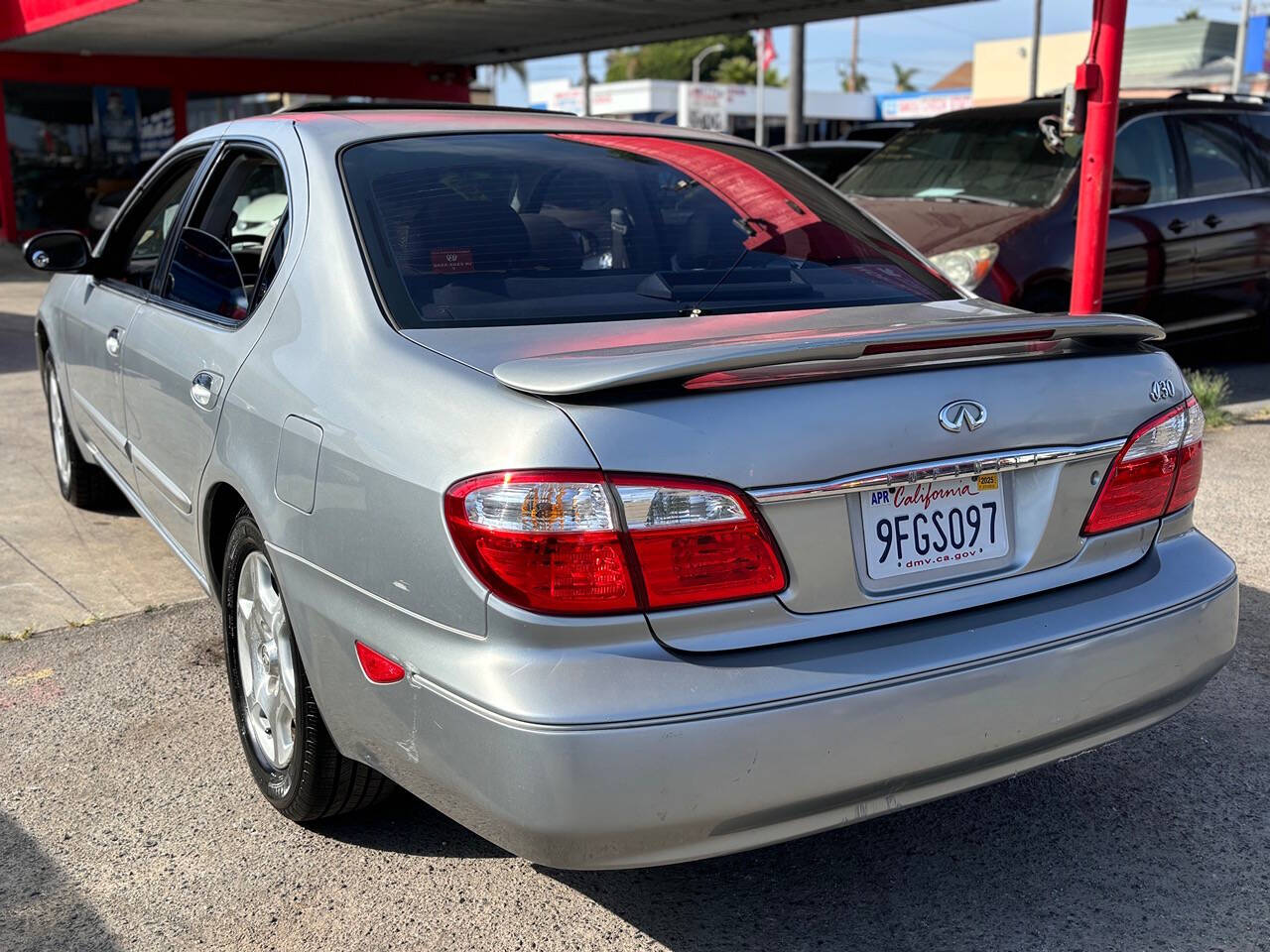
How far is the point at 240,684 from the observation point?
3223mm

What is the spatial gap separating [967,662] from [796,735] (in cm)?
38

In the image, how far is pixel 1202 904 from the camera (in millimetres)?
2727

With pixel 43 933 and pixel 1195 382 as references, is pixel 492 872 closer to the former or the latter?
pixel 43 933

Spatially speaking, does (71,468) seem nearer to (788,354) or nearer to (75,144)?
(788,354)

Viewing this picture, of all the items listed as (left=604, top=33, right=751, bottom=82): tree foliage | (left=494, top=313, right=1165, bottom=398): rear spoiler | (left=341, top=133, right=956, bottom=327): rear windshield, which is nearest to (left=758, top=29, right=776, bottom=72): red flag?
(left=341, top=133, right=956, bottom=327): rear windshield

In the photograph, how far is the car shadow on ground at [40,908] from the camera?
2.59 metres

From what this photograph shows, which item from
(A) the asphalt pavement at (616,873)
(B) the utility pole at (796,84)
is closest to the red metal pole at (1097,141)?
(A) the asphalt pavement at (616,873)

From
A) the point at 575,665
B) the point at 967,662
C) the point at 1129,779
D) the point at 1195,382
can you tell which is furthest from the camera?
the point at 1195,382

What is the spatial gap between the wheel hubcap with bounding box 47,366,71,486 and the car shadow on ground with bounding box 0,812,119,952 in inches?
111

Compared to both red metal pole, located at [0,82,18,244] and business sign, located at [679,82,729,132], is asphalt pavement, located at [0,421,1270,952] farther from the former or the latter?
business sign, located at [679,82,729,132]

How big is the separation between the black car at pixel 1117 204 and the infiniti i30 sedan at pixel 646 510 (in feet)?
13.5

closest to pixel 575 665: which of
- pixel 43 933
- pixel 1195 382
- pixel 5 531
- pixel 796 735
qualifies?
pixel 796 735

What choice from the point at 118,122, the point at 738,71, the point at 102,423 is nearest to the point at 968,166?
the point at 102,423

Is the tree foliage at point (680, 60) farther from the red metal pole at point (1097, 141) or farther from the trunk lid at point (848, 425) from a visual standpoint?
the trunk lid at point (848, 425)
